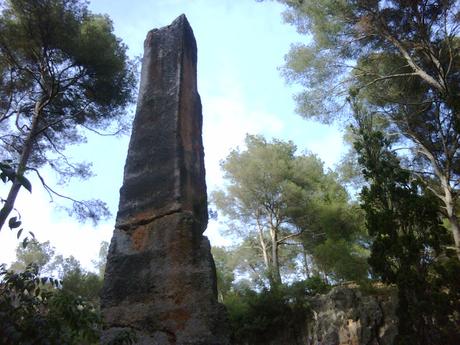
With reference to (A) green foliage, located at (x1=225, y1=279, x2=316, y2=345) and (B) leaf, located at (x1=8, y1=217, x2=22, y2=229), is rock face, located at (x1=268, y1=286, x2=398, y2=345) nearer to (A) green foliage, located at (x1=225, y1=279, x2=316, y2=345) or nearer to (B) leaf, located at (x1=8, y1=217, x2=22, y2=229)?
(A) green foliage, located at (x1=225, y1=279, x2=316, y2=345)

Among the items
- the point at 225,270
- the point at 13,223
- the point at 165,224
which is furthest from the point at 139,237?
the point at 225,270

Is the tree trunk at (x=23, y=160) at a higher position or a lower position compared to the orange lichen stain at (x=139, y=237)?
higher

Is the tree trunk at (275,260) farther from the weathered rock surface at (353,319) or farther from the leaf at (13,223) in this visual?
the leaf at (13,223)

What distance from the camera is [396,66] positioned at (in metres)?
11.2

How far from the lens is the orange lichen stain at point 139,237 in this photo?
318 cm

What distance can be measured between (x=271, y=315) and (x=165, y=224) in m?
10.7

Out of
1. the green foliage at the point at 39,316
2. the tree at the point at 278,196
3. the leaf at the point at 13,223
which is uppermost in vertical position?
the tree at the point at 278,196

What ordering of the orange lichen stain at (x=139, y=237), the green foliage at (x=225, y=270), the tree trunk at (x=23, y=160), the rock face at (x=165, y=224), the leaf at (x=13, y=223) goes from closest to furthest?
the leaf at (x=13, y=223) → the rock face at (x=165, y=224) → the orange lichen stain at (x=139, y=237) → the tree trunk at (x=23, y=160) → the green foliage at (x=225, y=270)

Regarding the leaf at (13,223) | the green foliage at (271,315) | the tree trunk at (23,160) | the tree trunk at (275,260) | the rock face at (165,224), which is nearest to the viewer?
the leaf at (13,223)

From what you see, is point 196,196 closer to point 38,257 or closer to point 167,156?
point 167,156

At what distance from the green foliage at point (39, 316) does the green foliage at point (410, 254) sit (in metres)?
5.64

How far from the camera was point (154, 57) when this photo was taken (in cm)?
410

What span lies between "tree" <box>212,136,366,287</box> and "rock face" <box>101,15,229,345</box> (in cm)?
1335

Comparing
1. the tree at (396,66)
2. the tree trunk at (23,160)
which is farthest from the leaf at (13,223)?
the tree at (396,66)
